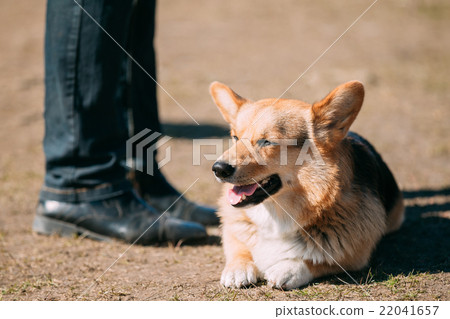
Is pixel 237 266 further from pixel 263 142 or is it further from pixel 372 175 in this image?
pixel 372 175

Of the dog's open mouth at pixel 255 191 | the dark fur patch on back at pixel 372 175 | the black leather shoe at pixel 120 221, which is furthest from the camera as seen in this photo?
the black leather shoe at pixel 120 221

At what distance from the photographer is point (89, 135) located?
11.4 ft

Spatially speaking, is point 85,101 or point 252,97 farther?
point 252,97

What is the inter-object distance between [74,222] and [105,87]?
3.25 feet

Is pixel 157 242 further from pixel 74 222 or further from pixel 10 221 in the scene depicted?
pixel 10 221

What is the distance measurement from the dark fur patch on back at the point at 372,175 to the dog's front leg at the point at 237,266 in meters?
0.80

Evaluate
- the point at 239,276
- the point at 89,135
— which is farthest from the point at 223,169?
the point at 89,135

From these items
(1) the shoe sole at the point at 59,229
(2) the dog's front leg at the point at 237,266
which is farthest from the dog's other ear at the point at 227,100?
(1) the shoe sole at the point at 59,229

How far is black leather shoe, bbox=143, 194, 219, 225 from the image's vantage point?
396 centimetres

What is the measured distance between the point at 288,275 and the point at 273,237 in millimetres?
321

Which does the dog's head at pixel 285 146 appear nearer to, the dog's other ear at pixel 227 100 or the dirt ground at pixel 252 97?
the dog's other ear at pixel 227 100

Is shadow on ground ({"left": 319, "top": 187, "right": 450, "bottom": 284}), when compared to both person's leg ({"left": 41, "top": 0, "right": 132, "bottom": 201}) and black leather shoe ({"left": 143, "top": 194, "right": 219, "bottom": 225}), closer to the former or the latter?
black leather shoe ({"left": 143, "top": 194, "right": 219, "bottom": 225})

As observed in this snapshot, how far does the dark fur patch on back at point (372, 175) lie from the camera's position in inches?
123

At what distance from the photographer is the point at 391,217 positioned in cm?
353
